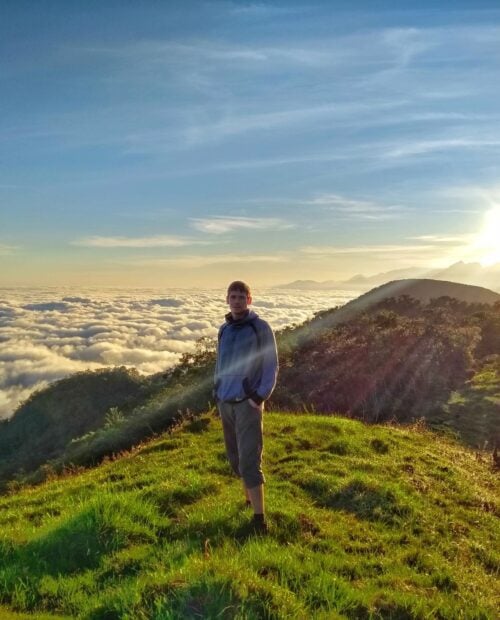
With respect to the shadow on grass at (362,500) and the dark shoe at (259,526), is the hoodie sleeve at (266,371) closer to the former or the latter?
the dark shoe at (259,526)

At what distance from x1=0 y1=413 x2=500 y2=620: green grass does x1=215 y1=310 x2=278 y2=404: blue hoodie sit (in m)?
2.11

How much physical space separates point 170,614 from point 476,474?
11.4 meters

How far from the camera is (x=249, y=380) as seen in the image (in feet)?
27.8

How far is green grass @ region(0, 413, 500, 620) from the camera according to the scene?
6.35 metres

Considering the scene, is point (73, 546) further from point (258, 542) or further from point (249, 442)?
point (249, 442)

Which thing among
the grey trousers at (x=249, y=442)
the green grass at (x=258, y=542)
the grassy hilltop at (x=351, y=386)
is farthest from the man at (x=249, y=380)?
the grassy hilltop at (x=351, y=386)

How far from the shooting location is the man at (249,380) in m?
8.43

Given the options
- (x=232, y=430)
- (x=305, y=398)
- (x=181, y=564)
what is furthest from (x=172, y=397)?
(x=181, y=564)

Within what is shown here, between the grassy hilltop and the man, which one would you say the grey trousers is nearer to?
the man

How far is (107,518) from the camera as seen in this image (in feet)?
28.4

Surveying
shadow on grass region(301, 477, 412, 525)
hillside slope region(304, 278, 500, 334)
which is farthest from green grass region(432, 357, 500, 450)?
hillside slope region(304, 278, 500, 334)

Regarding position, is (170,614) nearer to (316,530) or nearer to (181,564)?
(181,564)

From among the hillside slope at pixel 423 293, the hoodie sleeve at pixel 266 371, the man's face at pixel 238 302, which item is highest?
the hillside slope at pixel 423 293

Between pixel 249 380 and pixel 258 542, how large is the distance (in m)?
2.33
